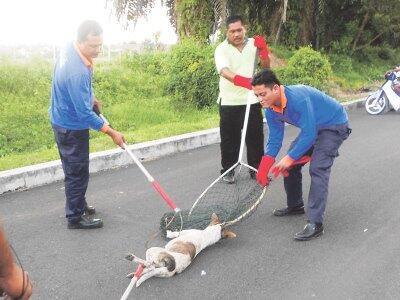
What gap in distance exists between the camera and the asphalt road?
11.3 ft

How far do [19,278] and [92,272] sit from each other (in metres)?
1.89

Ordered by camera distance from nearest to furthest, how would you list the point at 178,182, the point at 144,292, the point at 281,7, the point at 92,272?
the point at 144,292
the point at 92,272
the point at 178,182
the point at 281,7

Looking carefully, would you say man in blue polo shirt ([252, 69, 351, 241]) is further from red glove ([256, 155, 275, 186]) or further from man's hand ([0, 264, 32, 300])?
man's hand ([0, 264, 32, 300])

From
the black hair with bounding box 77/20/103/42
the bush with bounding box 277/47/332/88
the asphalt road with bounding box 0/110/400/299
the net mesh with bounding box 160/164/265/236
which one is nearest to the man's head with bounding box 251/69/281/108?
the net mesh with bounding box 160/164/265/236

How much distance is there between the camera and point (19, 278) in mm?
1883

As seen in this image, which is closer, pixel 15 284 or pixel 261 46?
pixel 15 284

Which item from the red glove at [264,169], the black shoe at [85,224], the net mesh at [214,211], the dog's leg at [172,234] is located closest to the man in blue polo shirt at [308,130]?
the red glove at [264,169]

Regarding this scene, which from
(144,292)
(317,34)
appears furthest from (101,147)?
(317,34)

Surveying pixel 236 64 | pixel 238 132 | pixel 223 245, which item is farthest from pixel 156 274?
pixel 236 64

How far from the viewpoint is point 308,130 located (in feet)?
13.2

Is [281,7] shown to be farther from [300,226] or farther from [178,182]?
[300,226]

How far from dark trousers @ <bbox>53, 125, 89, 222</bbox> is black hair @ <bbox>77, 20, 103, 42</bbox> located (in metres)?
0.81

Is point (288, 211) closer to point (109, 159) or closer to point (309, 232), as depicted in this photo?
point (309, 232)

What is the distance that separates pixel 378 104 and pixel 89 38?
8.53 meters
